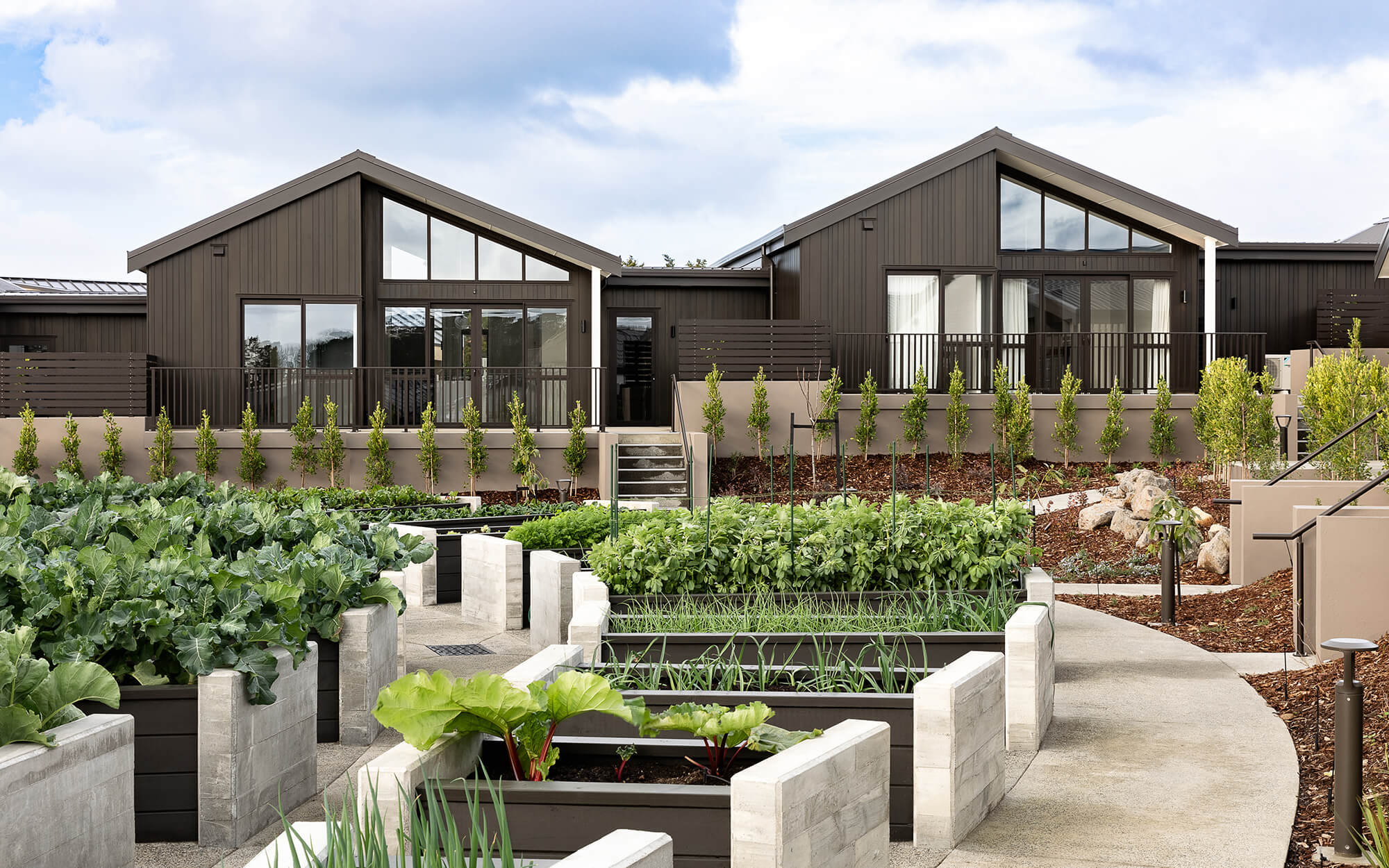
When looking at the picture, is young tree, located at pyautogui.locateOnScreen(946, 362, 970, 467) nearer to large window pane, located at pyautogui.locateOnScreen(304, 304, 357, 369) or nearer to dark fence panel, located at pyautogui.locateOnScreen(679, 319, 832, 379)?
dark fence panel, located at pyautogui.locateOnScreen(679, 319, 832, 379)

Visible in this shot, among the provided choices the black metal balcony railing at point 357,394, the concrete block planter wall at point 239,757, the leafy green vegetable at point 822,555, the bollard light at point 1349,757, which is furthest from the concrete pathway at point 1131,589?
the black metal balcony railing at point 357,394

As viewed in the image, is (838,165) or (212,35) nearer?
(212,35)

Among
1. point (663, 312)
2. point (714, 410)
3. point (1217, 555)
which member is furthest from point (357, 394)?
point (1217, 555)

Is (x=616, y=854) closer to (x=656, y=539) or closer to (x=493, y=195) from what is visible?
(x=656, y=539)

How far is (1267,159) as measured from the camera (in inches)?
1133

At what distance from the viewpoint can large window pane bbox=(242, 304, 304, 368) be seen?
63.2 feet

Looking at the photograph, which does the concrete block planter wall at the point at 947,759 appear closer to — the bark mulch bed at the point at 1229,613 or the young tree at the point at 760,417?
the bark mulch bed at the point at 1229,613

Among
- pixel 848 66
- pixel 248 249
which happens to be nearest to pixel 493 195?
pixel 848 66

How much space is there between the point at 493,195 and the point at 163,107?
1505cm

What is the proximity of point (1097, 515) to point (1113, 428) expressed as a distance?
4953 millimetres

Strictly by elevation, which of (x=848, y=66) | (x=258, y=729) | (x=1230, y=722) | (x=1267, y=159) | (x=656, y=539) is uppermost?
(x=848, y=66)

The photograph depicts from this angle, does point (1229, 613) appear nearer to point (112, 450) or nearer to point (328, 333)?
point (328, 333)

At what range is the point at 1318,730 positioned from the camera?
5.15 m

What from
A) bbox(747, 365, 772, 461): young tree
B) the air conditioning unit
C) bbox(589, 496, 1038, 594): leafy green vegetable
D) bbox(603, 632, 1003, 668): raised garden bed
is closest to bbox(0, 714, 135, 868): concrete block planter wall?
bbox(603, 632, 1003, 668): raised garden bed
